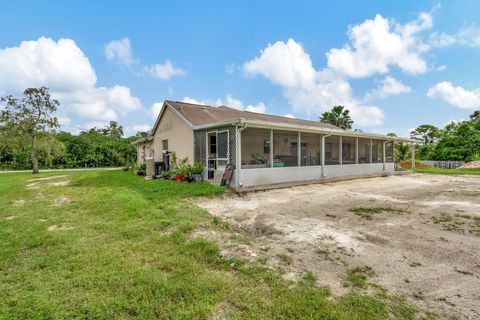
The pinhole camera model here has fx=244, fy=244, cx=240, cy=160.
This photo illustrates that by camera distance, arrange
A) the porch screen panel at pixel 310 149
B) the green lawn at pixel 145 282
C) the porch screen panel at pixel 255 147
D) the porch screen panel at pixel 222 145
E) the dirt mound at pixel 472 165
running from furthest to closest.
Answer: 1. the dirt mound at pixel 472 165
2. the porch screen panel at pixel 310 149
3. the porch screen panel at pixel 255 147
4. the porch screen panel at pixel 222 145
5. the green lawn at pixel 145 282

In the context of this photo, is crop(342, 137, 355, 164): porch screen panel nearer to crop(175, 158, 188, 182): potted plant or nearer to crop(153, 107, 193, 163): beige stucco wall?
crop(153, 107, 193, 163): beige stucco wall

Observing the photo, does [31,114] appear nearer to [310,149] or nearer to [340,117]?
[310,149]

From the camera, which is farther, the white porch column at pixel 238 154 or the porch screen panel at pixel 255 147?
the porch screen panel at pixel 255 147

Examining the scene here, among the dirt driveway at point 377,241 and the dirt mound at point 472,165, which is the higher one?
the dirt mound at point 472,165

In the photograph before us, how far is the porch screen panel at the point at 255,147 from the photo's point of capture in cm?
1056

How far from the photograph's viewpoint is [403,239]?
3891mm

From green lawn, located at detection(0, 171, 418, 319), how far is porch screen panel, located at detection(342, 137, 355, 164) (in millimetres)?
10967

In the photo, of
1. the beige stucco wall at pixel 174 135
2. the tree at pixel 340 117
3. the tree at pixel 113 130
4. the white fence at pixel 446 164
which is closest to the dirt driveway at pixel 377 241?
the beige stucco wall at pixel 174 135

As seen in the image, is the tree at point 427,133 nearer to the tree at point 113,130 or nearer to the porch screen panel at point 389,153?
the porch screen panel at point 389,153

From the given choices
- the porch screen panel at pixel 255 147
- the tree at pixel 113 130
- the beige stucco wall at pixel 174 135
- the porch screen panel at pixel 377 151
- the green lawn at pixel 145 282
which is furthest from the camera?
the tree at pixel 113 130

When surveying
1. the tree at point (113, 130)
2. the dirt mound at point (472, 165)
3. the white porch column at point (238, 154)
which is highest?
the tree at point (113, 130)

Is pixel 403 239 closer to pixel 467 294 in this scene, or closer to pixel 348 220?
pixel 348 220

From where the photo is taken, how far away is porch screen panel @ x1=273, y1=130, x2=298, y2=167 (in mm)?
10656

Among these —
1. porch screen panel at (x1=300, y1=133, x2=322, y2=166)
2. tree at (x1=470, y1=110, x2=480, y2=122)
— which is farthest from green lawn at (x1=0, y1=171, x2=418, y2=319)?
tree at (x1=470, y1=110, x2=480, y2=122)
